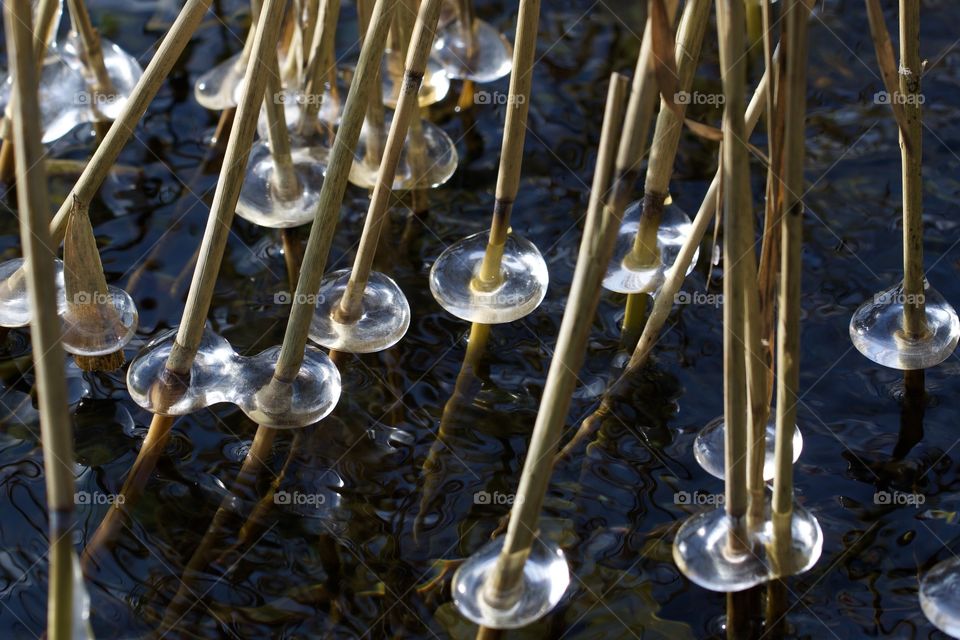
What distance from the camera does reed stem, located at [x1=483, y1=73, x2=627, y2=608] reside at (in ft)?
2.77

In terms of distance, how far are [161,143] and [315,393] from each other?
843 millimetres

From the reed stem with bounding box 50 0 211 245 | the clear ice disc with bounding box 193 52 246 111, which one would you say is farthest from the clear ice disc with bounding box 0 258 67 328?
the clear ice disc with bounding box 193 52 246 111

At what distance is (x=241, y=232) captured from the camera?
72.0 inches

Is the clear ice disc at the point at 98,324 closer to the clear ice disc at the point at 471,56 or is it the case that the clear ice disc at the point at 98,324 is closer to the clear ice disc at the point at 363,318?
the clear ice disc at the point at 363,318

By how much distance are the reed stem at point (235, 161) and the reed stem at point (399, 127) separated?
150mm

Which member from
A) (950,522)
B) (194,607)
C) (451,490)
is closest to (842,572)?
(950,522)

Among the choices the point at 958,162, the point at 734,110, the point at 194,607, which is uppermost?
the point at 734,110

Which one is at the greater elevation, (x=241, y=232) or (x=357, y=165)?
(x=357, y=165)

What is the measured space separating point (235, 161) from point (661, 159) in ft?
1.58

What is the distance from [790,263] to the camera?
36.5 inches

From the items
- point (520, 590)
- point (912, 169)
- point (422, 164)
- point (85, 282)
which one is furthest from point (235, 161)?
point (912, 169)

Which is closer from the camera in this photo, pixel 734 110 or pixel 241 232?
pixel 734 110

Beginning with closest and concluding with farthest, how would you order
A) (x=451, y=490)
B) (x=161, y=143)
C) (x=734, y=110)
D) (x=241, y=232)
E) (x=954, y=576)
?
(x=734, y=110) < (x=954, y=576) < (x=451, y=490) < (x=241, y=232) < (x=161, y=143)

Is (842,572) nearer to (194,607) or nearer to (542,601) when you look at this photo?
(542,601)
